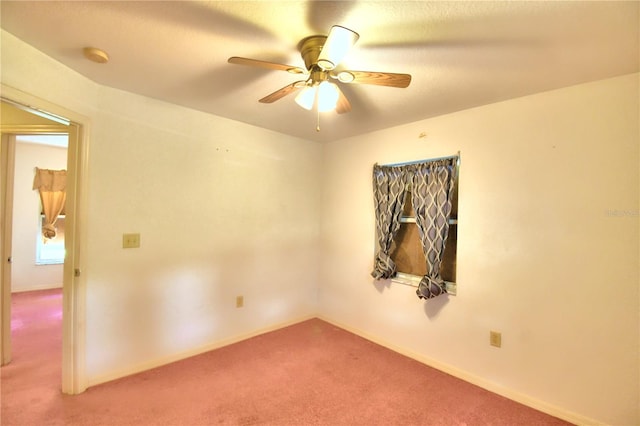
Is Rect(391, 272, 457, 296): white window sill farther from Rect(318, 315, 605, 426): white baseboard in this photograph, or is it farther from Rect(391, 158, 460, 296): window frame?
Rect(318, 315, 605, 426): white baseboard

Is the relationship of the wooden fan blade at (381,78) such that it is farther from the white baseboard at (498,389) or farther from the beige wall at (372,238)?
the white baseboard at (498,389)

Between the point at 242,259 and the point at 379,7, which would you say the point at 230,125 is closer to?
the point at 242,259

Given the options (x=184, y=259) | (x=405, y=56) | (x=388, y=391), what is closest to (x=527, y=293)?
(x=388, y=391)

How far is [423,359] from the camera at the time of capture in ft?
8.84

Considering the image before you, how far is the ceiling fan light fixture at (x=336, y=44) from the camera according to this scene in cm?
121

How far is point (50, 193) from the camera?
494 centimetres

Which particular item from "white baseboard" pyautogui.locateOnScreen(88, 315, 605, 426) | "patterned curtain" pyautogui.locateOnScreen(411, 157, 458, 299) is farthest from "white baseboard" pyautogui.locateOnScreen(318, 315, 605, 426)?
"patterned curtain" pyautogui.locateOnScreen(411, 157, 458, 299)

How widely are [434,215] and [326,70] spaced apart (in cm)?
166

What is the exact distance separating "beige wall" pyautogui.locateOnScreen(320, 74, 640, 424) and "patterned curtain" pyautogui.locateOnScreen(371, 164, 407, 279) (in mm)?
231

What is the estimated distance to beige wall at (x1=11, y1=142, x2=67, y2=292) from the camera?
4746 mm

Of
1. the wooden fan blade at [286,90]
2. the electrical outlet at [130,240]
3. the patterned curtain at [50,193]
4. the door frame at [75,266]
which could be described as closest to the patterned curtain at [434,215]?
the wooden fan blade at [286,90]

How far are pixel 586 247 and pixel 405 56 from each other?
68.0 inches

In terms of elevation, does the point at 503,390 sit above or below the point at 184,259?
below

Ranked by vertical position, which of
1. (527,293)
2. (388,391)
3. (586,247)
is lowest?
(388,391)
